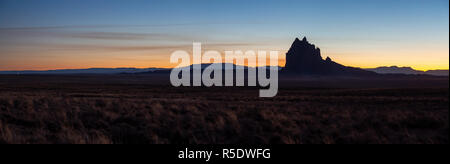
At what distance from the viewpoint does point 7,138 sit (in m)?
7.38

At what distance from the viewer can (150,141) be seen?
7.87m

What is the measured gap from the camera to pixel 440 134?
27.1 ft
